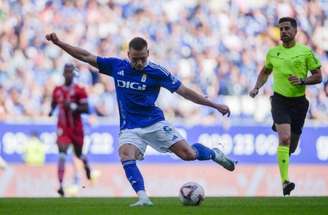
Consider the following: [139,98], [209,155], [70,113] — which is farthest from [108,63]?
[70,113]

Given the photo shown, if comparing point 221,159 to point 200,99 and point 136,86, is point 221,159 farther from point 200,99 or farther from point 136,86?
point 136,86

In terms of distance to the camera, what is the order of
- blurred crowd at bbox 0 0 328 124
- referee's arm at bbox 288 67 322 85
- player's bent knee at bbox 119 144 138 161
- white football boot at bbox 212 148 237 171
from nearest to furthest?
player's bent knee at bbox 119 144 138 161 < white football boot at bbox 212 148 237 171 < referee's arm at bbox 288 67 322 85 < blurred crowd at bbox 0 0 328 124

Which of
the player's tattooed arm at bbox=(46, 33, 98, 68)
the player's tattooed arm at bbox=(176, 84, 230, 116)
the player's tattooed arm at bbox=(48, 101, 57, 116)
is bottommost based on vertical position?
the player's tattooed arm at bbox=(48, 101, 57, 116)

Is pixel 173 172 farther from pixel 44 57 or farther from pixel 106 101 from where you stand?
pixel 44 57

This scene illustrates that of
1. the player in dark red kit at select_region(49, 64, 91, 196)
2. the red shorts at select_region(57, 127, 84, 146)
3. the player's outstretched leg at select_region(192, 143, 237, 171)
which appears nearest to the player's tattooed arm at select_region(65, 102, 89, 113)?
the player in dark red kit at select_region(49, 64, 91, 196)

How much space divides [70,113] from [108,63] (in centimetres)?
878

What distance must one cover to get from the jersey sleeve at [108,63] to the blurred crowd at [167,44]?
9.40 metres

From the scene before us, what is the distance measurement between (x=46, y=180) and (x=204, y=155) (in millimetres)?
9263

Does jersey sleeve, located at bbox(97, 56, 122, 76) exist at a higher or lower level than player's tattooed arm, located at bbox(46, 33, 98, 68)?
lower

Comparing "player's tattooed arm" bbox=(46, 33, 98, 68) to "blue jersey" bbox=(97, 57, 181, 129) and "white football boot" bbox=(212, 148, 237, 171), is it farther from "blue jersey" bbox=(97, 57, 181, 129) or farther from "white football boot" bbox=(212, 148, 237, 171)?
"white football boot" bbox=(212, 148, 237, 171)

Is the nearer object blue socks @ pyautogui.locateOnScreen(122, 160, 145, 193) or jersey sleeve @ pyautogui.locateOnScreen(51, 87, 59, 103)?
blue socks @ pyautogui.locateOnScreen(122, 160, 145, 193)

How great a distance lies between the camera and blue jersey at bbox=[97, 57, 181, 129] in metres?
Result: 11.6

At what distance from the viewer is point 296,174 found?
71.4ft

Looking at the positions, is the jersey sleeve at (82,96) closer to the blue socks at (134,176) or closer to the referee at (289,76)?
the referee at (289,76)
